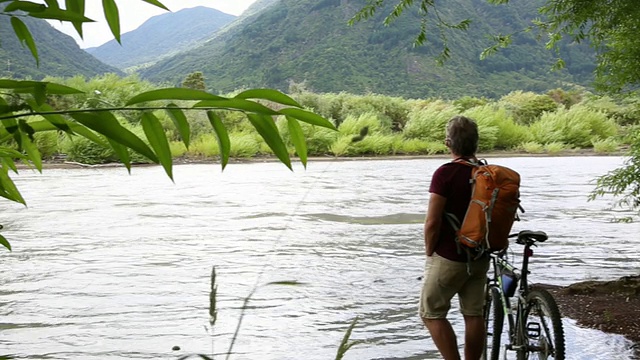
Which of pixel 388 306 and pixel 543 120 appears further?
pixel 543 120

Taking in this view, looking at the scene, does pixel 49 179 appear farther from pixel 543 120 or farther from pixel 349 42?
pixel 349 42

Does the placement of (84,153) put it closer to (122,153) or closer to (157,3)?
(122,153)

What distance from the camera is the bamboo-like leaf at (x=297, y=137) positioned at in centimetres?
97

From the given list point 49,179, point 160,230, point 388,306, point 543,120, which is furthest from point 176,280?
point 543,120

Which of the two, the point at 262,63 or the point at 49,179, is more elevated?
the point at 262,63

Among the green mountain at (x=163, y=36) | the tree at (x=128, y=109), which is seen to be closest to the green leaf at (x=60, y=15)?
the tree at (x=128, y=109)

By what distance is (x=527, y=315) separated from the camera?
3803 mm

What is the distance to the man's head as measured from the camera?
3.75 m

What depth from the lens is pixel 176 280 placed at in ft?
23.5

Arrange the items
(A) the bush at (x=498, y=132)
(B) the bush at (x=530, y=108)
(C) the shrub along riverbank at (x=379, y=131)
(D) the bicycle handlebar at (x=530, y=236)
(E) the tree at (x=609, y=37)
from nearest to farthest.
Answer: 1. (D) the bicycle handlebar at (x=530, y=236)
2. (E) the tree at (x=609, y=37)
3. (C) the shrub along riverbank at (x=379, y=131)
4. (A) the bush at (x=498, y=132)
5. (B) the bush at (x=530, y=108)

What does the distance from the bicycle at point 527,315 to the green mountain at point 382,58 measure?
47.7 metres

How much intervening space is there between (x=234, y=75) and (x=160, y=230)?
48.8m

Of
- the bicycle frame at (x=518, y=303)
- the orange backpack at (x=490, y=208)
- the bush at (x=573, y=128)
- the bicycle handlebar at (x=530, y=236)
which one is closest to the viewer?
the orange backpack at (x=490, y=208)

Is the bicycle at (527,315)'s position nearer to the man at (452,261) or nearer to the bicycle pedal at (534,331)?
the bicycle pedal at (534,331)
